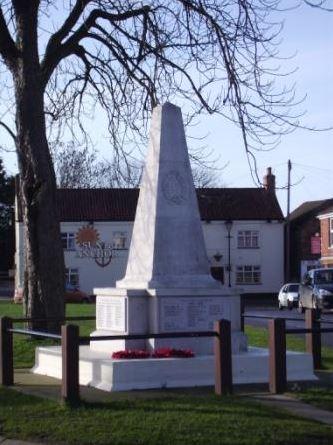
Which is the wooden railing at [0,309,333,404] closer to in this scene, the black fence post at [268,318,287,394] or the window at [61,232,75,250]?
the black fence post at [268,318,287,394]

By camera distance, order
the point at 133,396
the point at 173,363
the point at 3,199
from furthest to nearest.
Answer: the point at 3,199 → the point at 173,363 → the point at 133,396

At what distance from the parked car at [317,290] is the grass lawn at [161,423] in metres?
29.8

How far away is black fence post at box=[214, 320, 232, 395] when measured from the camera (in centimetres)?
1206

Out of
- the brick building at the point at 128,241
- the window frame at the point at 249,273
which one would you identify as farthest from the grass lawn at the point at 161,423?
the window frame at the point at 249,273

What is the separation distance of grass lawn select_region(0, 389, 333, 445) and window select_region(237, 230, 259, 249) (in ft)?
196

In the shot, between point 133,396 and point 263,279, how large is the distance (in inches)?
2356

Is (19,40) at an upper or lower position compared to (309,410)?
upper

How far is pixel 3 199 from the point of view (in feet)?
328

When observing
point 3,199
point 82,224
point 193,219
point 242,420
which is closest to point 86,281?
point 82,224

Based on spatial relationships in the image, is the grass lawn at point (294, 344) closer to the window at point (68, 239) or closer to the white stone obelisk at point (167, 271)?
the white stone obelisk at point (167, 271)

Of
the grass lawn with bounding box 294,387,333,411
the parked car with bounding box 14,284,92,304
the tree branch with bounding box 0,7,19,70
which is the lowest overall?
the parked car with bounding box 14,284,92,304

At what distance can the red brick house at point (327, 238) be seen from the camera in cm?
6569

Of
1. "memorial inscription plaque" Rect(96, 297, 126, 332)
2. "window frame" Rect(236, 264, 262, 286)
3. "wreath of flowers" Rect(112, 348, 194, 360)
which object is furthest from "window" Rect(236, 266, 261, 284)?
"wreath of flowers" Rect(112, 348, 194, 360)

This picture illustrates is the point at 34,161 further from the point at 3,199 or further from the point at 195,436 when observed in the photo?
the point at 3,199
